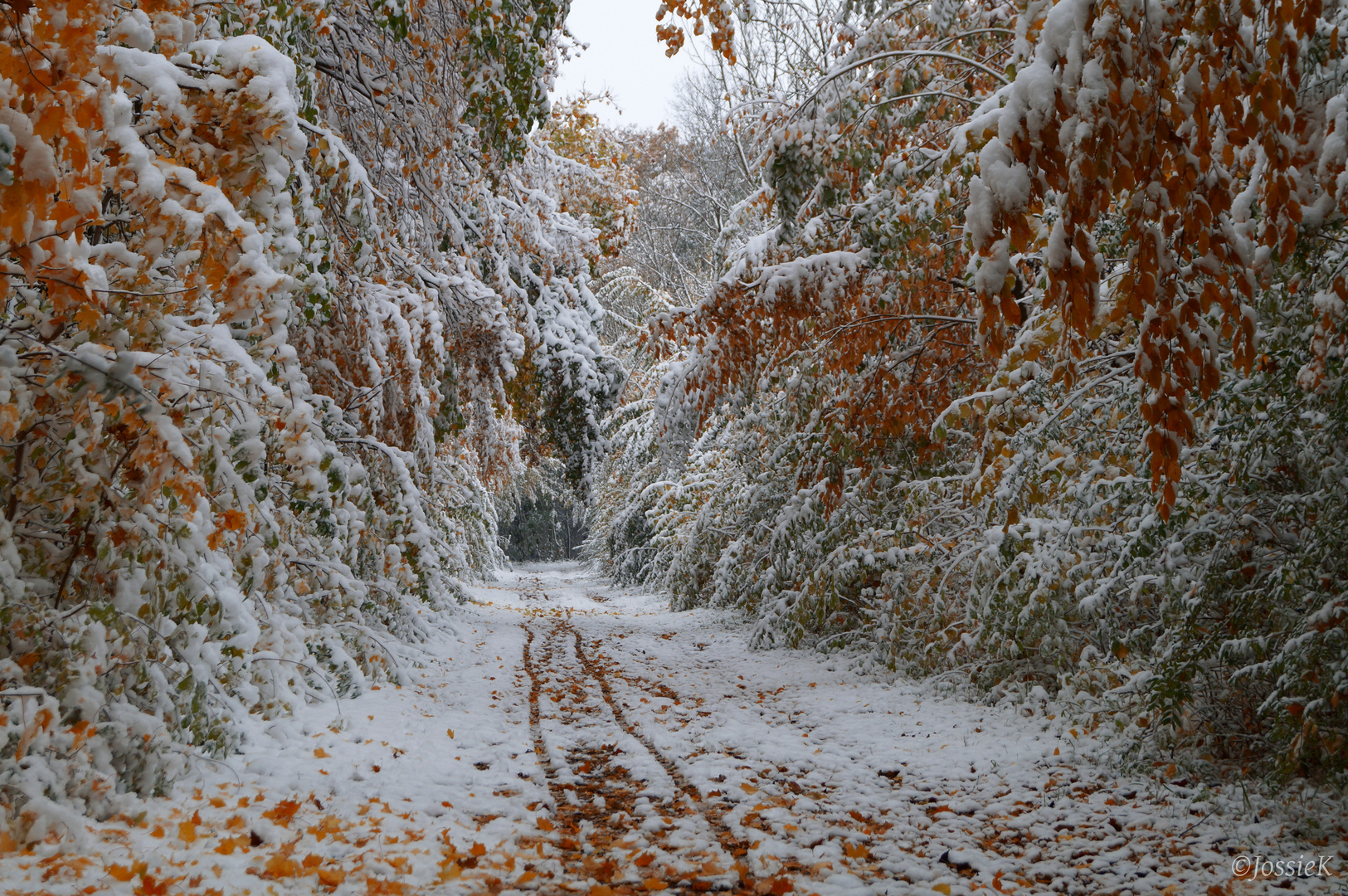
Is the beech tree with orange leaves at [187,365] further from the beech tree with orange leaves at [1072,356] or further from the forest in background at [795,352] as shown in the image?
the beech tree with orange leaves at [1072,356]

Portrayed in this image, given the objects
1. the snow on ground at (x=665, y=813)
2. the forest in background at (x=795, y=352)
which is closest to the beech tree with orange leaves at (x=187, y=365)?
the forest in background at (x=795, y=352)

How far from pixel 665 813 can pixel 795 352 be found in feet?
15.8

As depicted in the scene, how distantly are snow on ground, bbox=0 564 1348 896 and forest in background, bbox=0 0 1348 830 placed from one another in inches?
13.0

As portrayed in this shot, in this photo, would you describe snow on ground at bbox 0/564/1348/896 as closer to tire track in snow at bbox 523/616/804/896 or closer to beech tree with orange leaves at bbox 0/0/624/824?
tire track in snow at bbox 523/616/804/896

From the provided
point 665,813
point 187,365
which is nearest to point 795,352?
point 665,813

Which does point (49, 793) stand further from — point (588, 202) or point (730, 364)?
point (588, 202)

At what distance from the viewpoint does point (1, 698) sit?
308 cm

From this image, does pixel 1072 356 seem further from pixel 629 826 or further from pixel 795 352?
pixel 795 352

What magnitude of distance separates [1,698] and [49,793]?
0.39m

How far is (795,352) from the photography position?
314 inches

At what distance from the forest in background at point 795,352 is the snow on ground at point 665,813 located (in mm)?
331

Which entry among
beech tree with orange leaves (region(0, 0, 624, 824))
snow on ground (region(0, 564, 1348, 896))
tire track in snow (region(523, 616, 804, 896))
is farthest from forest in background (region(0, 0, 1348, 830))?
tire track in snow (region(523, 616, 804, 896))

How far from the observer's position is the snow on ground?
10.3ft

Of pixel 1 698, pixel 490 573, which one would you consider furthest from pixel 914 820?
pixel 490 573
